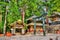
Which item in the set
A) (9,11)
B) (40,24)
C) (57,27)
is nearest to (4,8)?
(9,11)

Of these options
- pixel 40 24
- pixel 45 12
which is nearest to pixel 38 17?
pixel 45 12

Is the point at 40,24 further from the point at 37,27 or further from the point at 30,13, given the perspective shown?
the point at 30,13

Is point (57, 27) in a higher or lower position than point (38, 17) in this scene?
lower

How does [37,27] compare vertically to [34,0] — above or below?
below

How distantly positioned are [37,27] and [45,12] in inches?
59.5

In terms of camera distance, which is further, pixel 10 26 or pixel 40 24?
pixel 40 24

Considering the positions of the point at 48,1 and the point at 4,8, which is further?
the point at 48,1

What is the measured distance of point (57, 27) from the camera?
1038 centimetres

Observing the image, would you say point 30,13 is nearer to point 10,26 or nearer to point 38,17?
point 38,17

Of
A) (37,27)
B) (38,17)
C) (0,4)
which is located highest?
(0,4)

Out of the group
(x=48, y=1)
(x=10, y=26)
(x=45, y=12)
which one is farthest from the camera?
(x=48, y=1)

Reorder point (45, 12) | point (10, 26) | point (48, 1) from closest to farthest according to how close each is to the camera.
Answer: point (10, 26) → point (45, 12) → point (48, 1)

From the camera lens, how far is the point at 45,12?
10.0 metres

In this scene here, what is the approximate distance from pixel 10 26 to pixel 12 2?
64.9 inches
